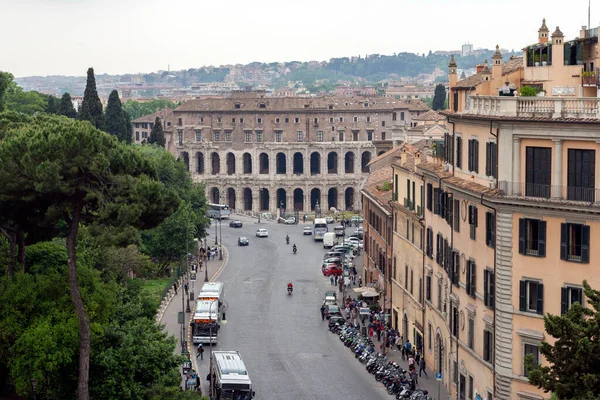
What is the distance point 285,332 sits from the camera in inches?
A: 2886

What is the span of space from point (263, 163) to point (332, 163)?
9527mm

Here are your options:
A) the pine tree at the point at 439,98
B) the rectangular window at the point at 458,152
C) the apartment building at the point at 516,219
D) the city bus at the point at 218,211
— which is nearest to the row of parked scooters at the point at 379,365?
the apartment building at the point at 516,219

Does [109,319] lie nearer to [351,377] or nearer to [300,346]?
[351,377]

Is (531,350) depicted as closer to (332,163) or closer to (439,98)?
(332,163)

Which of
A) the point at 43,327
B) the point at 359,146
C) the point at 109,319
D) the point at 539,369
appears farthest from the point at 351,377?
the point at 359,146

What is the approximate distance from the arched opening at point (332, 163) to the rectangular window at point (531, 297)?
12170 cm

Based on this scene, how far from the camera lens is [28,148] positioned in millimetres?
48312

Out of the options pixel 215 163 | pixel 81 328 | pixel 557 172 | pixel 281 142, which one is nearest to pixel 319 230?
pixel 281 142

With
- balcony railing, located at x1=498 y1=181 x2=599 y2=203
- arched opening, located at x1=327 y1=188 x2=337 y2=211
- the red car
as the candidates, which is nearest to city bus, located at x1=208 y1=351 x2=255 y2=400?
balcony railing, located at x1=498 y1=181 x2=599 y2=203

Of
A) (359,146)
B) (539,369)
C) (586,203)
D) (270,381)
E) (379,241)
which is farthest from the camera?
(359,146)

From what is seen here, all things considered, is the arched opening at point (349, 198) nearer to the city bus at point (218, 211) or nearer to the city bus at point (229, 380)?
the city bus at point (218, 211)

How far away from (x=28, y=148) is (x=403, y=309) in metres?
28.1

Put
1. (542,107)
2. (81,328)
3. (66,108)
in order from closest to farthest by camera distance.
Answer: (542,107)
(81,328)
(66,108)

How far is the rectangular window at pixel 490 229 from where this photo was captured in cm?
4738
